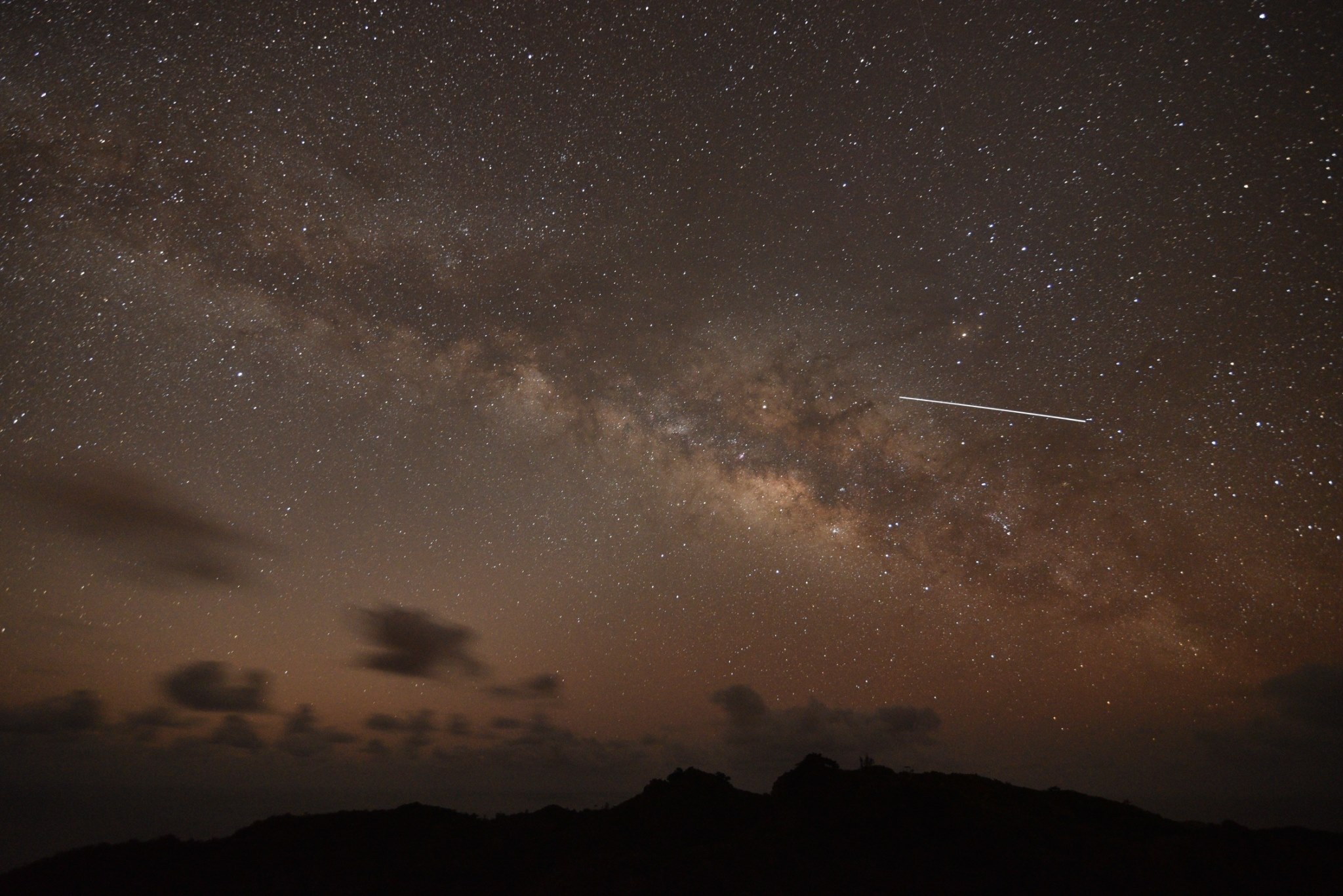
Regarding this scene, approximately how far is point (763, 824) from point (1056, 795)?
778 cm

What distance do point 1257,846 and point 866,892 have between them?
24.1 ft

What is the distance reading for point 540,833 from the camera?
1652cm

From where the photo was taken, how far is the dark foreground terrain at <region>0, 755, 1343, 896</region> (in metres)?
11.9

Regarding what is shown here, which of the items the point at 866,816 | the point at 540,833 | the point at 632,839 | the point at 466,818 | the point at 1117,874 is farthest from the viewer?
the point at 466,818

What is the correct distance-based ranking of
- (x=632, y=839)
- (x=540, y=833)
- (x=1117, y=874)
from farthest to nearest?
(x=540, y=833) < (x=632, y=839) < (x=1117, y=874)

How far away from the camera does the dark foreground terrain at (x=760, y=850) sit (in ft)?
39.0

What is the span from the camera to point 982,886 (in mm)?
11781

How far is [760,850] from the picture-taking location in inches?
535

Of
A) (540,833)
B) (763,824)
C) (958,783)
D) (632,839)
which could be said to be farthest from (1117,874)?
(540,833)

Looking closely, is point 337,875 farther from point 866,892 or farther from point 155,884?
point 866,892

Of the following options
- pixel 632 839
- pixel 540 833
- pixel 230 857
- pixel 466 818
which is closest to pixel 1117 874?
pixel 632 839

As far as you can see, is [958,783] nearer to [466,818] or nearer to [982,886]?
[982,886]

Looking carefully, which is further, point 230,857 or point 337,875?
point 230,857

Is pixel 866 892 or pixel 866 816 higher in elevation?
pixel 866 816
